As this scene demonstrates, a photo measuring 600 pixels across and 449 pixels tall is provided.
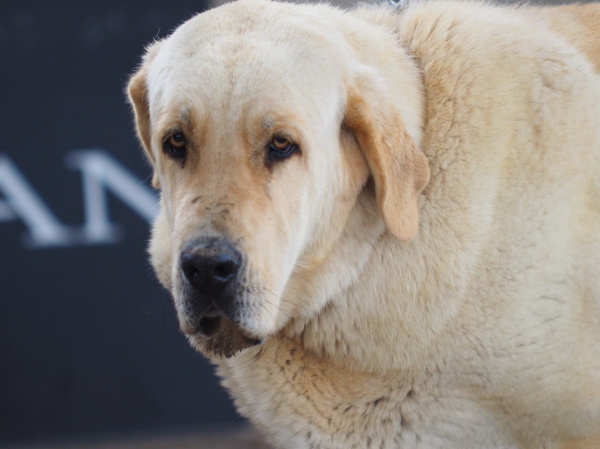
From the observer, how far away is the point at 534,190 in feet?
7.59

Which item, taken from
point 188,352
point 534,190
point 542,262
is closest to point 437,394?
point 542,262

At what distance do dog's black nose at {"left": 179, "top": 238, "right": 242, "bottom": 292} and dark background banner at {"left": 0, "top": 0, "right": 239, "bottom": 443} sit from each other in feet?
11.8

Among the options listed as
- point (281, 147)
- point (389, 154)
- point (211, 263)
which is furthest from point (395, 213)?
point (211, 263)

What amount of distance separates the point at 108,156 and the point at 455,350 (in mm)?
3964

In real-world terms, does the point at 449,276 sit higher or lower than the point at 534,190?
lower

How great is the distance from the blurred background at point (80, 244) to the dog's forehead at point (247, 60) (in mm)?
3418

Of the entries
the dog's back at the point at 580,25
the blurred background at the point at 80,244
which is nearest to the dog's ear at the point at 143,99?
the dog's back at the point at 580,25

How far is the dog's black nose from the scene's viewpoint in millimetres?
1939

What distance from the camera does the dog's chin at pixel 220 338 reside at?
2.13 metres

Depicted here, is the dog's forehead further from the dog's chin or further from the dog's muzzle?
the dog's chin

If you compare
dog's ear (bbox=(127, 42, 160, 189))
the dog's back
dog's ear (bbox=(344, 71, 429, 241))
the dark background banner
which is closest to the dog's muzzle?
dog's ear (bbox=(344, 71, 429, 241))

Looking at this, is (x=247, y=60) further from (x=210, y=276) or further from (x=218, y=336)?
(x=218, y=336)

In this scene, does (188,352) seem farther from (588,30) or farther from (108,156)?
(588,30)

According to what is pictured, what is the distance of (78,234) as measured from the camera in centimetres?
552
